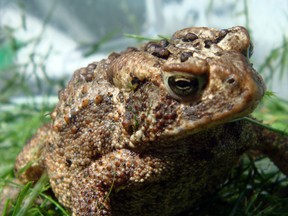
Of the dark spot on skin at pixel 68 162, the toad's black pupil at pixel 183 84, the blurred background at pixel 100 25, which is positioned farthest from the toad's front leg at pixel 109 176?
the blurred background at pixel 100 25

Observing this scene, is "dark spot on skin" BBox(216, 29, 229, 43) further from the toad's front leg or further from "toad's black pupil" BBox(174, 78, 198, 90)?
the toad's front leg

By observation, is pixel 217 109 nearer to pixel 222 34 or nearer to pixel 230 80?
pixel 230 80

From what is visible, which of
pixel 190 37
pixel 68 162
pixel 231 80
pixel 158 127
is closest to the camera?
pixel 231 80

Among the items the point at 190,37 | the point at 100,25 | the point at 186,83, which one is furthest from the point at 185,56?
the point at 100,25

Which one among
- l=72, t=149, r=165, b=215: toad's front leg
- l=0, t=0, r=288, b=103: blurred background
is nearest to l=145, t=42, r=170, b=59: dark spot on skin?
l=72, t=149, r=165, b=215: toad's front leg

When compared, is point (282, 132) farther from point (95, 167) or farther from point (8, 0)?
point (8, 0)

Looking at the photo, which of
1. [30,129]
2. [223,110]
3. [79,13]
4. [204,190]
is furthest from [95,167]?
[79,13]
